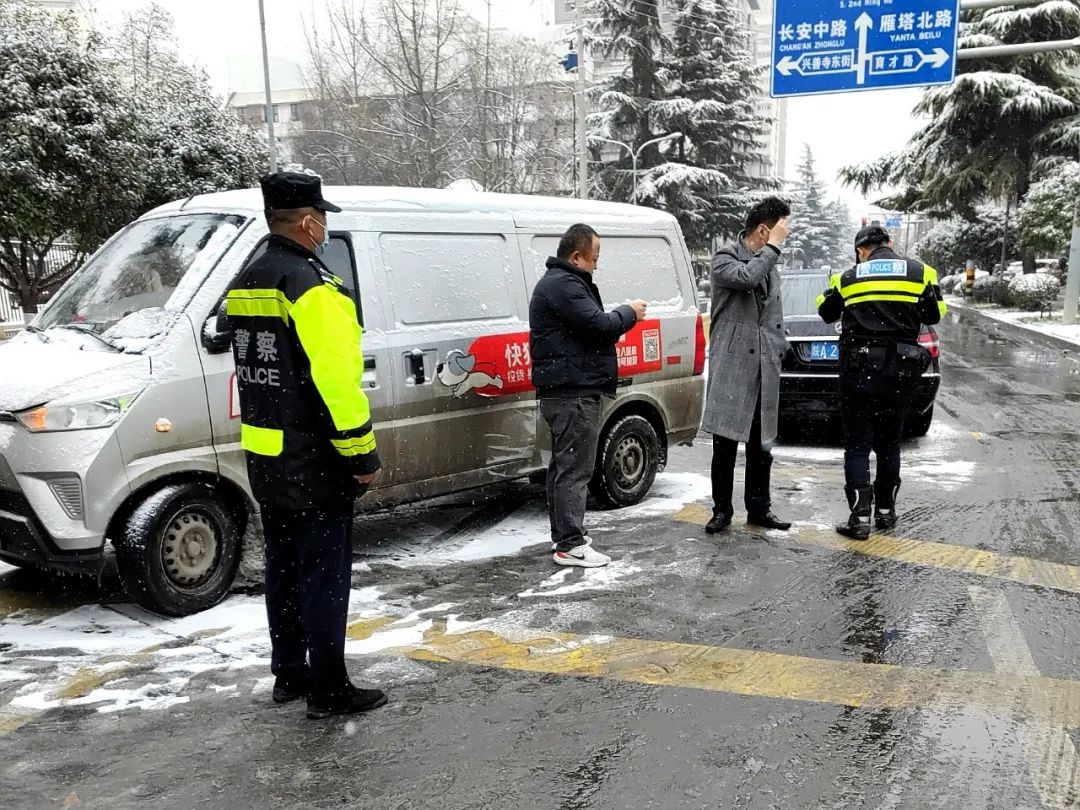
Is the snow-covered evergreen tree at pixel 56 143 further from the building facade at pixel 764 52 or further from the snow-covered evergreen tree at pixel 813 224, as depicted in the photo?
the snow-covered evergreen tree at pixel 813 224

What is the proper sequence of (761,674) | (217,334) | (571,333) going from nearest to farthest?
(761,674), (217,334), (571,333)

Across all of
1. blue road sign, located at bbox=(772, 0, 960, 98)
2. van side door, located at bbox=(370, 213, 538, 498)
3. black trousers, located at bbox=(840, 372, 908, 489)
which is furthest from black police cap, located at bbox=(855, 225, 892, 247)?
blue road sign, located at bbox=(772, 0, 960, 98)

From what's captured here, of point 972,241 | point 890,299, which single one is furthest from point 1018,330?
point 972,241

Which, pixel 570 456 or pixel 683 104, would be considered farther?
pixel 683 104

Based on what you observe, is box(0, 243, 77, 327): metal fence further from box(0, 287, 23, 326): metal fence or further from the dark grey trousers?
the dark grey trousers

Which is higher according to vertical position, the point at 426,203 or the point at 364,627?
the point at 426,203

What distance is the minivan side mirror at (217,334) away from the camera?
14.2ft

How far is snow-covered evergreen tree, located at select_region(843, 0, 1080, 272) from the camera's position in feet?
92.1

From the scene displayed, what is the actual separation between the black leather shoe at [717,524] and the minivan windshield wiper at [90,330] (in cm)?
354

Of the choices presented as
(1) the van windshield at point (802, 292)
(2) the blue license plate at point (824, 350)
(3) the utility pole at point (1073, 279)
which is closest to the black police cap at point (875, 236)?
(2) the blue license plate at point (824, 350)

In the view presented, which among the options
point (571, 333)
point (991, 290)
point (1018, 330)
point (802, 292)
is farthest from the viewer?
point (991, 290)

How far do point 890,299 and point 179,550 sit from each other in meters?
4.20

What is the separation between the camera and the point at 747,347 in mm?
5551

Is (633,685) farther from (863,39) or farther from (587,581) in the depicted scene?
(863,39)
